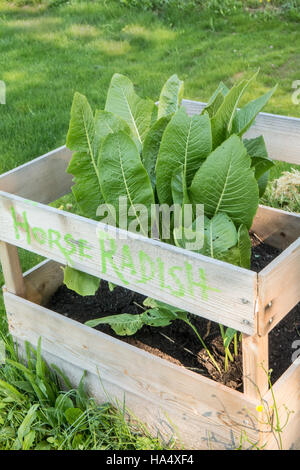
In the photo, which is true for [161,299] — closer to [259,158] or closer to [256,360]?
[256,360]

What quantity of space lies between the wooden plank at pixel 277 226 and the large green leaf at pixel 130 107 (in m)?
0.53

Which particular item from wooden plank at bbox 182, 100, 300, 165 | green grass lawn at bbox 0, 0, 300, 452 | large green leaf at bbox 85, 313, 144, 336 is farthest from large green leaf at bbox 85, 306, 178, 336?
green grass lawn at bbox 0, 0, 300, 452

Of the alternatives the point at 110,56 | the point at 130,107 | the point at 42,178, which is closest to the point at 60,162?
the point at 42,178

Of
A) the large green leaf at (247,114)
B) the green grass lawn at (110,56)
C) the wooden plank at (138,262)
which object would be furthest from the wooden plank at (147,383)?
the green grass lawn at (110,56)

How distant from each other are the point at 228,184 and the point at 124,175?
0.27m

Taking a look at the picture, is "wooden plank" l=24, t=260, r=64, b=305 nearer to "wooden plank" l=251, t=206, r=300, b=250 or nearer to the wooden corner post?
"wooden plank" l=251, t=206, r=300, b=250

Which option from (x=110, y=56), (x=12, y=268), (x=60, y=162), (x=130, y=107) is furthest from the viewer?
(x=110, y=56)

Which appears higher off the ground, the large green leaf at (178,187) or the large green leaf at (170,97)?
the large green leaf at (170,97)

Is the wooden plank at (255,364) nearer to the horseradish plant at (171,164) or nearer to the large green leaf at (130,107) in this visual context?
the horseradish plant at (171,164)

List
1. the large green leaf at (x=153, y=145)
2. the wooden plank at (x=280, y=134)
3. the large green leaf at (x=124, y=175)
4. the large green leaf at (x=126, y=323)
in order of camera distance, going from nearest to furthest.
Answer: the large green leaf at (x=124, y=175) → the large green leaf at (x=153, y=145) → the large green leaf at (x=126, y=323) → the wooden plank at (x=280, y=134)

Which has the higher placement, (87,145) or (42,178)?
(87,145)

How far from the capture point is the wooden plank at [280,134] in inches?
81.1

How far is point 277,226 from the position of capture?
6.90ft

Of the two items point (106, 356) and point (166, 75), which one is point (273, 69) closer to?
point (166, 75)
